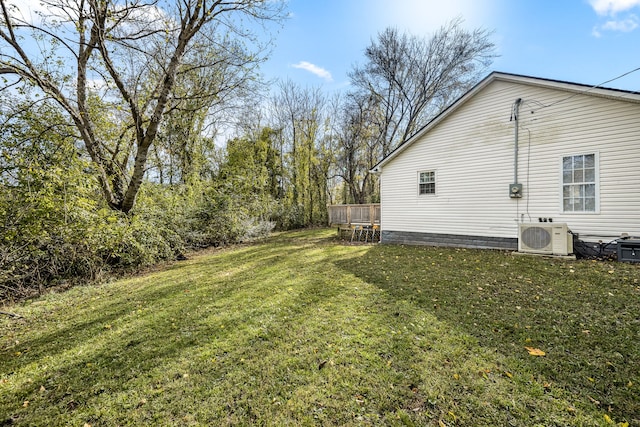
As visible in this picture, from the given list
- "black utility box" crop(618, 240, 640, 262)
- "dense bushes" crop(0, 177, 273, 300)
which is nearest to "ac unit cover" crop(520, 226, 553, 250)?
"black utility box" crop(618, 240, 640, 262)

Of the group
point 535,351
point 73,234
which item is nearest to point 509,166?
point 535,351

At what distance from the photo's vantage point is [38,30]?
5.84 metres

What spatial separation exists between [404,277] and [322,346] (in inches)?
122

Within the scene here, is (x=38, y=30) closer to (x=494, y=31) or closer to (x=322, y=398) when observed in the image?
(x=322, y=398)

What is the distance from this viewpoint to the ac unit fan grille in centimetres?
673

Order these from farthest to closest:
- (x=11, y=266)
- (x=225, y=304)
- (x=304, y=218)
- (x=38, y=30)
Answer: (x=304, y=218)
(x=38, y=30)
(x=11, y=266)
(x=225, y=304)

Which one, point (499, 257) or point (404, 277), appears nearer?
point (404, 277)

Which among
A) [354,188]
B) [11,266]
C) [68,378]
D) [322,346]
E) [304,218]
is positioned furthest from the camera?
[354,188]

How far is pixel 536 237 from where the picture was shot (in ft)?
22.4

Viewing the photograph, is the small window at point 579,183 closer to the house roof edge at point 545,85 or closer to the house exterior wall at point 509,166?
the house exterior wall at point 509,166

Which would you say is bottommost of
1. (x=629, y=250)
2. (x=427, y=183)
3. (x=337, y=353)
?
(x=337, y=353)

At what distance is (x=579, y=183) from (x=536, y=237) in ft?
5.77

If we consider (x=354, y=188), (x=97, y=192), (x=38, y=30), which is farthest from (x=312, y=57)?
(x=97, y=192)

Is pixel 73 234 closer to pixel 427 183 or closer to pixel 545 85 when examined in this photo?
pixel 427 183
